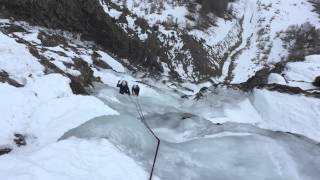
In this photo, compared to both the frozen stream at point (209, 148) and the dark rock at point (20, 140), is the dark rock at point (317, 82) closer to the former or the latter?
the frozen stream at point (209, 148)

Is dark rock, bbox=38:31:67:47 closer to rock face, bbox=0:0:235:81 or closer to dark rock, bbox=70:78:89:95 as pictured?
rock face, bbox=0:0:235:81

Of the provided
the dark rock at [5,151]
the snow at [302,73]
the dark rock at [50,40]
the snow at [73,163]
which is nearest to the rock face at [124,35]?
the dark rock at [50,40]

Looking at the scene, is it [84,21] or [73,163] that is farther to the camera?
[84,21]

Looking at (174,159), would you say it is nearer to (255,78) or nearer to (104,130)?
(104,130)

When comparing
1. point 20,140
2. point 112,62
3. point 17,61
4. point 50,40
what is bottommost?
point 112,62

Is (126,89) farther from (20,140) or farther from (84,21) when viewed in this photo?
(84,21)

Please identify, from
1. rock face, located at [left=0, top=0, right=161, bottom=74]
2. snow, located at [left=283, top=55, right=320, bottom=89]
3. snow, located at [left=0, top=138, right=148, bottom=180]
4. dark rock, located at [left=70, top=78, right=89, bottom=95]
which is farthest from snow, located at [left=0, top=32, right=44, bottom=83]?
snow, located at [left=283, top=55, right=320, bottom=89]

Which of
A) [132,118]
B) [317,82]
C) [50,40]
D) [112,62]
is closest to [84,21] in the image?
[112,62]
